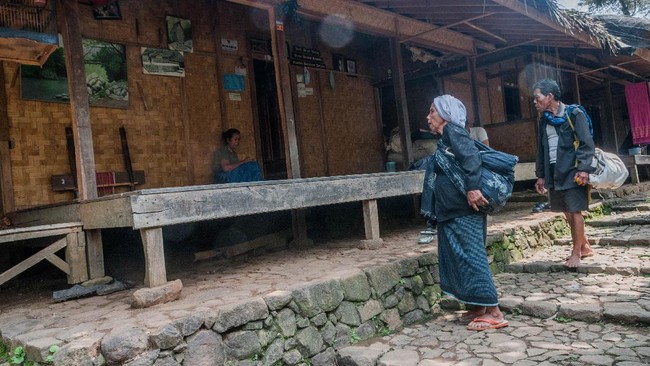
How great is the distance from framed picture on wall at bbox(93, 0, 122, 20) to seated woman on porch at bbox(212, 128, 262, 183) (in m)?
2.02

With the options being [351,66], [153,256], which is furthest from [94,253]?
[351,66]

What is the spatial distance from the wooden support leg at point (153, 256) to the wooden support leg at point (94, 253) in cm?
101

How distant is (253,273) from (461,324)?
1933 mm

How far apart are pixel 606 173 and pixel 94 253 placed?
500cm

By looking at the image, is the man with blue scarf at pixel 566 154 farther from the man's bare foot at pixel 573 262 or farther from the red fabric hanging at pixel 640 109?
the red fabric hanging at pixel 640 109

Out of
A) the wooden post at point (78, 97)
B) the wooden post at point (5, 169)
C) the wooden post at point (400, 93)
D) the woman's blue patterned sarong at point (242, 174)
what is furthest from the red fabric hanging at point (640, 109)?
the wooden post at point (5, 169)

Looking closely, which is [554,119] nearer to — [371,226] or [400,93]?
[371,226]

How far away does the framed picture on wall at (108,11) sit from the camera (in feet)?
17.9

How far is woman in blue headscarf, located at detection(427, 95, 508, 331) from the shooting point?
329 centimetres

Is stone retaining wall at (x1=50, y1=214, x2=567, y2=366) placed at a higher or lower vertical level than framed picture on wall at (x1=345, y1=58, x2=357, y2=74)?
lower

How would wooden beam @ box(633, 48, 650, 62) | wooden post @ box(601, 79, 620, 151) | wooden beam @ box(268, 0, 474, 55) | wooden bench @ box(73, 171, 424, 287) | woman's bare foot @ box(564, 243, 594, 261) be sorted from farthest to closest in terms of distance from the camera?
wooden post @ box(601, 79, 620, 151) < wooden beam @ box(633, 48, 650, 62) < wooden beam @ box(268, 0, 474, 55) < woman's bare foot @ box(564, 243, 594, 261) < wooden bench @ box(73, 171, 424, 287)

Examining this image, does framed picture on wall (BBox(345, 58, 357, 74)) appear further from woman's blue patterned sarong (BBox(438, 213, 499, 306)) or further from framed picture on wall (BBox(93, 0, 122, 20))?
woman's blue patterned sarong (BBox(438, 213, 499, 306))

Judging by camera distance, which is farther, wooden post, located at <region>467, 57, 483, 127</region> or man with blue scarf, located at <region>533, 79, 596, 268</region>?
wooden post, located at <region>467, 57, 483, 127</region>

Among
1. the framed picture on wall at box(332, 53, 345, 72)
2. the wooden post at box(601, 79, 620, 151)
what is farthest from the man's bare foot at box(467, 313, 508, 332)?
the wooden post at box(601, 79, 620, 151)
